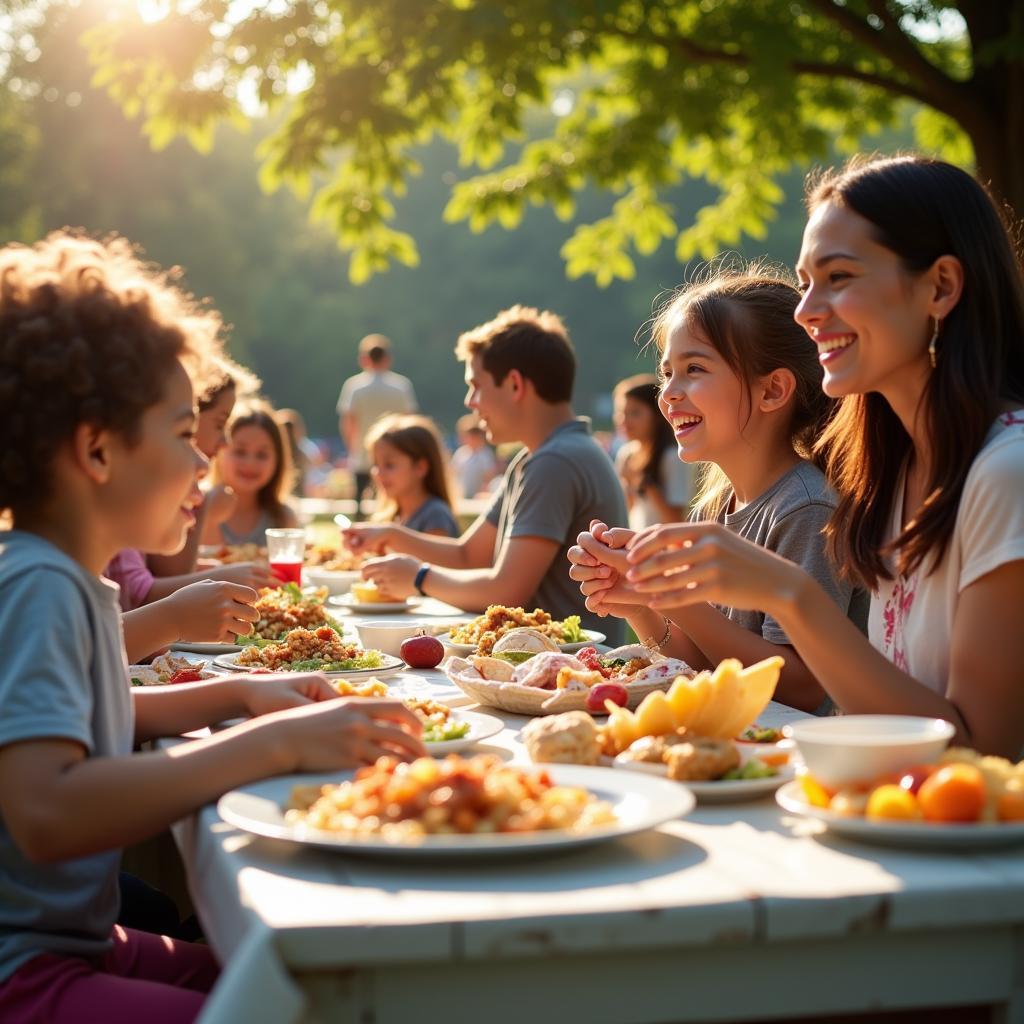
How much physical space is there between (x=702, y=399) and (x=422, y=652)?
2.95 feet

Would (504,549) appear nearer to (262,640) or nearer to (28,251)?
(262,640)

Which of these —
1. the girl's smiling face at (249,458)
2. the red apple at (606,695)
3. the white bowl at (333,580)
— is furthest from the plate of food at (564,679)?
the girl's smiling face at (249,458)

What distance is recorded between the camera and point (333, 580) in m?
5.23

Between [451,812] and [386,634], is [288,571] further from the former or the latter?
[451,812]

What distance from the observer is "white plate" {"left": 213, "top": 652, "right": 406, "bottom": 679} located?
114 inches

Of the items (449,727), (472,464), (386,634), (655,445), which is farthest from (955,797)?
(472,464)

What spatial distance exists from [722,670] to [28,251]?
1.15 meters

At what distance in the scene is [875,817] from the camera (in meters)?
1.60

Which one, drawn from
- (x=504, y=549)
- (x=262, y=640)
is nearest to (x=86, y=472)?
(x=262, y=640)

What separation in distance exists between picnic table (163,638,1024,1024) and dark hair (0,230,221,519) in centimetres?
63

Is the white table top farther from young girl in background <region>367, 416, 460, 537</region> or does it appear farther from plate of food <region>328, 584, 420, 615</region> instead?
young girl in background <region>367, 416, 460, 537</region>

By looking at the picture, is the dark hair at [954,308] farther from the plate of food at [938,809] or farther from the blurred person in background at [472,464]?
the blurred person in background at [472,464]

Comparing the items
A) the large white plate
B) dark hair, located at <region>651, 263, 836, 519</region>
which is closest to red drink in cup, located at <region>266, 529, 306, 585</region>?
dark hair, located at <region>651, 263, 836, 519</region>

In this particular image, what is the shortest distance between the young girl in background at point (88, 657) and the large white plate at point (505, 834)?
8 cm
